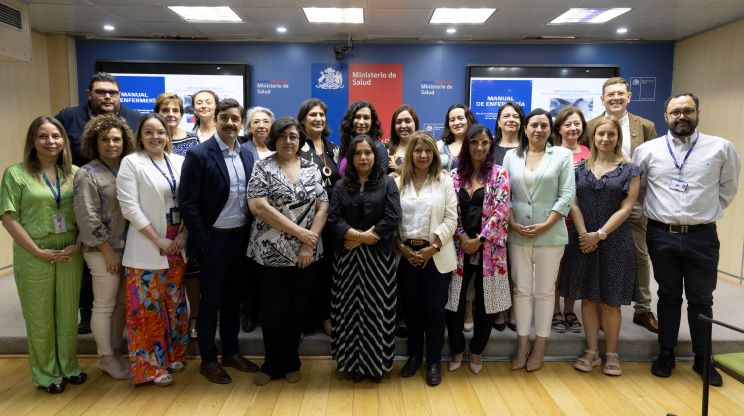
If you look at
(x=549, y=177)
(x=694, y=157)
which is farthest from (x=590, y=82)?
(x=549, y=177)

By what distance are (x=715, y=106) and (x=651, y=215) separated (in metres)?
3.83

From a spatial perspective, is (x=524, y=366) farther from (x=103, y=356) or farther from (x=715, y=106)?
(x=715, y=106)

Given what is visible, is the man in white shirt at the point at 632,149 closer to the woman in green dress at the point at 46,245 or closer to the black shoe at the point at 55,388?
the woman in green dress at the point at 46,245

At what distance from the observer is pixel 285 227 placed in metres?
2.73

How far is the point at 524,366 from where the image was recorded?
10.7 feet

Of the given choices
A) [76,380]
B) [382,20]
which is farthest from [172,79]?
[76,380]

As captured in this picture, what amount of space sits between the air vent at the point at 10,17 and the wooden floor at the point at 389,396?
307 centimetres

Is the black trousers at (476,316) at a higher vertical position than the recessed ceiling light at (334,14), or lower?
lower

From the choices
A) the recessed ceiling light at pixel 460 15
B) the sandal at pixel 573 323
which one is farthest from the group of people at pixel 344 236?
the recessed ceiling light at pixel 460 15

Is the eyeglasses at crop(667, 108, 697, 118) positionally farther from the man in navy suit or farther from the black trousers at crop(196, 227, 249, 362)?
the black trousers at crop(196, 227, 249, 362)

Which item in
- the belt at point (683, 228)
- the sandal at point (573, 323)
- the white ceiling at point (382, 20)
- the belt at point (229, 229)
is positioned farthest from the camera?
the white ceiling at point (382, 20)

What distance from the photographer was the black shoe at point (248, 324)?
347 cm

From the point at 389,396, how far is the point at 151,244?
1.66m

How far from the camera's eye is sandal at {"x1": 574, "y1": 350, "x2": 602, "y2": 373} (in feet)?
10.6
